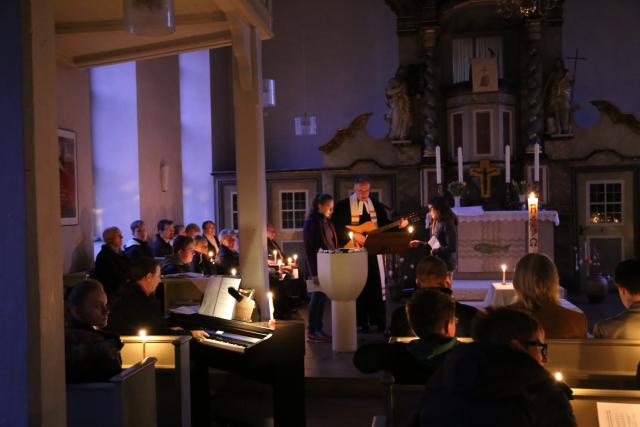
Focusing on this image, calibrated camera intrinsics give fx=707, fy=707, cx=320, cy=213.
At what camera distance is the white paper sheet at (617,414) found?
2844mm

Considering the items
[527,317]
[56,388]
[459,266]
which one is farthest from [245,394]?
[459,266]

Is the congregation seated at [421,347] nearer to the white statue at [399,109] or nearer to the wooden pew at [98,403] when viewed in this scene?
the wooden pew at [98,403]

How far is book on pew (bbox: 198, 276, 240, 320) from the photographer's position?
5258mm

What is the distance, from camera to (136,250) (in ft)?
27.7

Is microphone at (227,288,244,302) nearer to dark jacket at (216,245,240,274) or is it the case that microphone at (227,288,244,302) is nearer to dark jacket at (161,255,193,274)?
dark jacket at (161,255,193,274)

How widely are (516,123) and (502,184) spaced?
117 centimetres

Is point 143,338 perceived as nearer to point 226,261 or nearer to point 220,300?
point 220,300

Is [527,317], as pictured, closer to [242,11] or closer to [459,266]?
[242,11]

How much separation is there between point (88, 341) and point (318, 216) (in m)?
4.12

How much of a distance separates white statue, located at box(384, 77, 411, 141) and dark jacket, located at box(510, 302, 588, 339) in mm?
9322

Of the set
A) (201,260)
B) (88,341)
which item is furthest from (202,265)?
(88,341)

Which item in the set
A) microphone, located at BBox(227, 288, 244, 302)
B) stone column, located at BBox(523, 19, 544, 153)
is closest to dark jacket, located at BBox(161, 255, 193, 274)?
microphone, located at BBox(227, 288, 244, 302)

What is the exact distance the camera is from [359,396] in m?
6.05

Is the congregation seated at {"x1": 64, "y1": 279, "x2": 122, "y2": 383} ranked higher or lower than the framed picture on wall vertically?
lower
